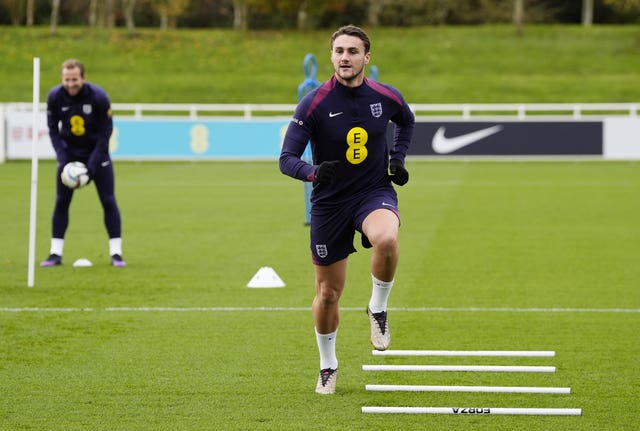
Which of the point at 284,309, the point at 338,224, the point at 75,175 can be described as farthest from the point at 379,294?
the point at 75,175

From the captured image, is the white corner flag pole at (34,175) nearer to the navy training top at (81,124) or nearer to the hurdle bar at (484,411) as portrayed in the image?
the navy training top at (81,124)

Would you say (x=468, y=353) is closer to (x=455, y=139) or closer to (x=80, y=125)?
(x=80, y=125)

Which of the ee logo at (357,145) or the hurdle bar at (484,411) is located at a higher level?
the ee logo at (357,145)

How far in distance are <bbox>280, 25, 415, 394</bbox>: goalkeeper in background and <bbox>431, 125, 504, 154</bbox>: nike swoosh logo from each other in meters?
25.2

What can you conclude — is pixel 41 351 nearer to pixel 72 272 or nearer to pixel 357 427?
pixel 357 427

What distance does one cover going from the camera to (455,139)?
3256 cm

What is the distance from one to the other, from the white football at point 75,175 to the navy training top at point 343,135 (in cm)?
603

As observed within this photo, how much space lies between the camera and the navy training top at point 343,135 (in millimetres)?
6992

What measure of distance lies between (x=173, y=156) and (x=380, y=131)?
2599 centimetres

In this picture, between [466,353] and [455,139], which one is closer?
[466,353]

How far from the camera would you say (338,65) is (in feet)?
22.8

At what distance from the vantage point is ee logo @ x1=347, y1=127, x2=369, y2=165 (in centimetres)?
708

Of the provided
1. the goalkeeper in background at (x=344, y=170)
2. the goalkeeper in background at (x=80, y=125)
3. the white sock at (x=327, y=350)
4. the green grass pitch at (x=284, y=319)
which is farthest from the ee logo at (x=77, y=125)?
the white sock at (x=327, y=350)

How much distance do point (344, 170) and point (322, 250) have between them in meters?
0.49
